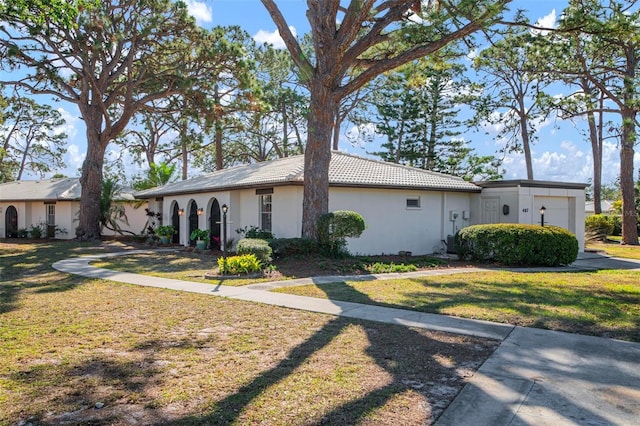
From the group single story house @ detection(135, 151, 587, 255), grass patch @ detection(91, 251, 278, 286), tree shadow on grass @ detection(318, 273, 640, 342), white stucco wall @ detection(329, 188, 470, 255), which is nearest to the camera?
tree shadow on grass @ detection(318, 273, 640, 342)

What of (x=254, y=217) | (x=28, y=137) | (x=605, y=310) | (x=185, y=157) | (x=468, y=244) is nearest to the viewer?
(x=605, y=310)

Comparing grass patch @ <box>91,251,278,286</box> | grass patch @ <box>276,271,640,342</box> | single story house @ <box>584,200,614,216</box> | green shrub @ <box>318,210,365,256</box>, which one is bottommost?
grass patch @ <box>276,271,640,342</box>

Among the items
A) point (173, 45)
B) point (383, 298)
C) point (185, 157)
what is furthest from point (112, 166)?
point (383, 298)

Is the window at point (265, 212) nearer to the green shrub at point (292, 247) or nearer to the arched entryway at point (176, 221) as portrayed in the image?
the green shrub at point (292, 247)

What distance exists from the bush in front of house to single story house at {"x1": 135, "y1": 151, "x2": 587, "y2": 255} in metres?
3.11

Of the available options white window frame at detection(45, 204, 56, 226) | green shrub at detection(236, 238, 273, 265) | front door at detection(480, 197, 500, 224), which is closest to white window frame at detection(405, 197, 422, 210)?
front door at detection(480, 197, 500, 224)

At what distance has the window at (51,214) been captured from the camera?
28948 millimetres

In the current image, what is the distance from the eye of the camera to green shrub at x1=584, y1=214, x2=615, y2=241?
2661 centimetres

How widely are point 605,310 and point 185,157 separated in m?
37.6

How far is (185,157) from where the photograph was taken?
133 feet

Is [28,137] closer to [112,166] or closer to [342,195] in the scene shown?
[112,166]

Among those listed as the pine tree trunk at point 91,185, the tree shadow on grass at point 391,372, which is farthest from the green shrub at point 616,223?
the pine tree trunk at point 91,185

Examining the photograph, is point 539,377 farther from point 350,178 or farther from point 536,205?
point 536,205

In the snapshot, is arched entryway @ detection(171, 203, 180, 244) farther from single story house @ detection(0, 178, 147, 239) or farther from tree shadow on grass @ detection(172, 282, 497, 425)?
tree shadow on grass @ detection(172, 282, 497, 425)
